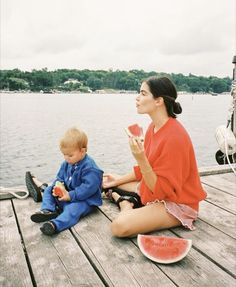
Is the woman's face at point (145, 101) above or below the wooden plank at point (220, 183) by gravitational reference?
above

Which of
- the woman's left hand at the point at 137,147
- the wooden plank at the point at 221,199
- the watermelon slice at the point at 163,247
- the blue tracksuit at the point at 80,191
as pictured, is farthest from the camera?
the wooden plank at the point at 221,199

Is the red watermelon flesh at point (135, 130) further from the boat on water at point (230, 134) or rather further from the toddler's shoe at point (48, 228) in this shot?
the boat on water at point (230, 134)

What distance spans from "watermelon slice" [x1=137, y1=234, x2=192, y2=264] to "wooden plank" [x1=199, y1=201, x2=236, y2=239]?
0.58 m

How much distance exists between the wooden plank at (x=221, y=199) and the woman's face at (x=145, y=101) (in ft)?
4.45

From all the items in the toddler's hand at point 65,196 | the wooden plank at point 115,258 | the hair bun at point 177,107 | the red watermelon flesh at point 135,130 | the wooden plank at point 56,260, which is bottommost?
the wooden plank at point 115,258

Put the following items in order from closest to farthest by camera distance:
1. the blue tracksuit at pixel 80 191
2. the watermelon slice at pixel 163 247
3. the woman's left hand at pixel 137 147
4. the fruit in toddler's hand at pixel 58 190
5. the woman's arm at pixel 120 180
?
1. the watermelon slice at pixel 163 247
2. the woman's left hand at pixel 137 147
3. the blue tracksuit at pixel 80 191
4. the fruit in toddler's hand at pixel 58 190
5. the woman's arm at pixel 120 180

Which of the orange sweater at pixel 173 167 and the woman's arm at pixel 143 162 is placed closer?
the woman's arm at pixel 143 162

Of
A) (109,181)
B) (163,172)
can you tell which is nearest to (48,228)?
(163,172)

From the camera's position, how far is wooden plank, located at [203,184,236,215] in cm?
369

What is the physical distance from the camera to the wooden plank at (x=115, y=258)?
232 centimetres

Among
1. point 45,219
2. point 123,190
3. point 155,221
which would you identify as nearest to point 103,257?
point 155,221

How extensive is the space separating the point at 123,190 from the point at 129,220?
92 centimetres

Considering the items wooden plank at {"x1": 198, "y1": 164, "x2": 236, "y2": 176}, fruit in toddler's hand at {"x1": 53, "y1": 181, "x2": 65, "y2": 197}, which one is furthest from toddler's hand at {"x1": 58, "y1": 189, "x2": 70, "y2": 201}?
wooden plank at {"x1": 198, "y1": 164, "x2": 236, "y2": 176}

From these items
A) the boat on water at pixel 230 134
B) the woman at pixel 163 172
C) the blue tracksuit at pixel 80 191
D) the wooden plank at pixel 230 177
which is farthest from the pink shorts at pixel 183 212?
the boat on water at pixel 230 134
